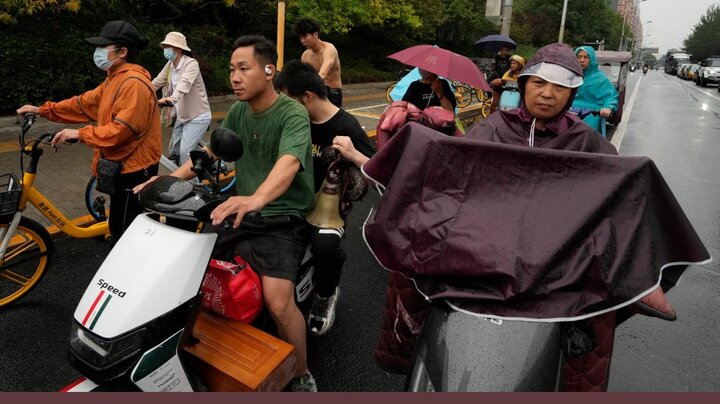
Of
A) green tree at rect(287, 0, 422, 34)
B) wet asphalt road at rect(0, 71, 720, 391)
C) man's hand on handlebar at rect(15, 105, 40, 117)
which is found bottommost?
wet asphalt road at rect(0, 71, 720, 391)

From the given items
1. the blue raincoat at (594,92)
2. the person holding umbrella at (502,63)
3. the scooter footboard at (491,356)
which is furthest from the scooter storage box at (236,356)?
the person holding umbrella at (502,63)

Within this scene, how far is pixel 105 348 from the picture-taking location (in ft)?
5.68

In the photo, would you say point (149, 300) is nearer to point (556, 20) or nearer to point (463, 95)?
point (463, 95)

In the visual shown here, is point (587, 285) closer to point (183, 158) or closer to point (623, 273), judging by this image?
point (623, 273)

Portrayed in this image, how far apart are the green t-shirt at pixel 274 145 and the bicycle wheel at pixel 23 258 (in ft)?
5.67

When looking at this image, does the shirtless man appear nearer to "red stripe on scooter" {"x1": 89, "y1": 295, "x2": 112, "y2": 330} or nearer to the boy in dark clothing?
the boy in dark clothing

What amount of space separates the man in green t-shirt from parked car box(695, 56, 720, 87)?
39233 mm

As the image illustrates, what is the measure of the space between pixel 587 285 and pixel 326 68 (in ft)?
16.5

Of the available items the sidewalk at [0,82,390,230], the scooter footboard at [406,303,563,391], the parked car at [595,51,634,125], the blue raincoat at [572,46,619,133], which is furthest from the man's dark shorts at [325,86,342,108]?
the parked car at [595,51,634,125]

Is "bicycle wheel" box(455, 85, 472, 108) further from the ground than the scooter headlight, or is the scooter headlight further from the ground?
"bicycle wheel" box(455, 85, 472, 108)

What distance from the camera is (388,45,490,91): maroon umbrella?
4.88 meters

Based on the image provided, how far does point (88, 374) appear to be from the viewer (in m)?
1.76

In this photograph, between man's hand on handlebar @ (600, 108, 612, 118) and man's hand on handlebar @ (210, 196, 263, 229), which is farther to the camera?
man's hand on handlebar @ (600, 108, 612, 118)

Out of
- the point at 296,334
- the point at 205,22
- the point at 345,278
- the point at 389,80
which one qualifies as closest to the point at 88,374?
the point at 296,334
